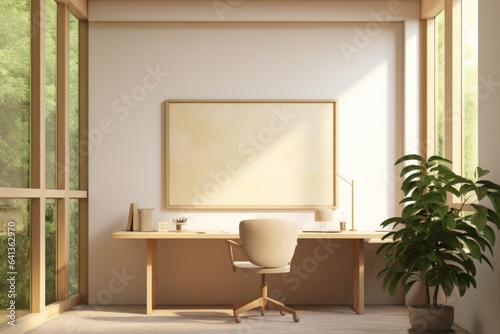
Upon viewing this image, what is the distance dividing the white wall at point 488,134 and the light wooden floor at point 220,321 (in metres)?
0.44

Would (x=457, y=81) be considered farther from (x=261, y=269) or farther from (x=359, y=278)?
(x=261, y=269)

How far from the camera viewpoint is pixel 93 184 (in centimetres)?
700

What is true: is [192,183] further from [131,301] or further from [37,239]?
[37,239]

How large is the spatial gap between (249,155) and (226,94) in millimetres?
617

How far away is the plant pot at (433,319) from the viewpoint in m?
5.11

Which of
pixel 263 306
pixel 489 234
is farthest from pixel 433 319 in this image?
pixel 263 306

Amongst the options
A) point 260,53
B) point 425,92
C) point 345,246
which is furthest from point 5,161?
point 425,92

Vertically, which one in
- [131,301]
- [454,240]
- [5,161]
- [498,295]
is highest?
[5,161]

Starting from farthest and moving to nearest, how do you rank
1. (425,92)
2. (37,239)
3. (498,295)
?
(425,92), (37,239), (498,295)

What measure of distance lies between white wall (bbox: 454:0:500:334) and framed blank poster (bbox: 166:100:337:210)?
1929 mm

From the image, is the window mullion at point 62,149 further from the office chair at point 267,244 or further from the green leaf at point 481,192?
the green leaf at point 481,192

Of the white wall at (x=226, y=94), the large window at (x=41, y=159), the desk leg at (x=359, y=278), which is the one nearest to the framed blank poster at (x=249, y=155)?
the white wall at (x=226, y=94)

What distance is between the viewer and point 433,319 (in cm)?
511

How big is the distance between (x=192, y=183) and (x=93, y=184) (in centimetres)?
94
